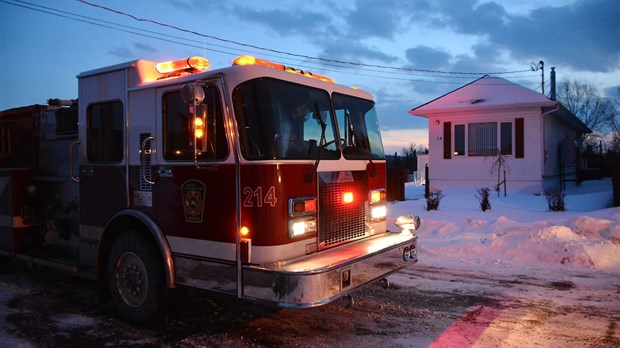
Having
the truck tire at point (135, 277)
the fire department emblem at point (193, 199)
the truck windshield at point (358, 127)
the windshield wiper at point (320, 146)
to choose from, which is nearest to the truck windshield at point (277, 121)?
the windshield wiper at point (320, 146)

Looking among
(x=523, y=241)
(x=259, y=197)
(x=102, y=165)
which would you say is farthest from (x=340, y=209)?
(x=523, y=241)

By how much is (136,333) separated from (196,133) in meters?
2.15

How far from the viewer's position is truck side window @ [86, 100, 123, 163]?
17.1ft

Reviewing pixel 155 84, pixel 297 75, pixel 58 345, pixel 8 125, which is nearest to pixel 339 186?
pixel 297 75

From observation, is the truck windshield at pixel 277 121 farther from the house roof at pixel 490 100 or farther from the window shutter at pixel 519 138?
the window shutter at pixel 519 138

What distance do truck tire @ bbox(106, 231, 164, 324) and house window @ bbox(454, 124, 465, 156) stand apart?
15728mm

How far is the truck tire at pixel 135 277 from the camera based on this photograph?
15.6 ft

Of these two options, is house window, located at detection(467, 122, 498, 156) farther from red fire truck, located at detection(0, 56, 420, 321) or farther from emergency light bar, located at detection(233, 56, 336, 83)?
emergency light bar, located at detection(233, 56, 336, 83)

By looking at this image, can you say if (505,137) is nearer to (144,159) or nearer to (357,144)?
(357,144)

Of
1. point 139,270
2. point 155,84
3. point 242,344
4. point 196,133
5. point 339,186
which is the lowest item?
point 242,344

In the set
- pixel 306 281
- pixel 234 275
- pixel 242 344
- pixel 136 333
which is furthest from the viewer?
pixel 136 333

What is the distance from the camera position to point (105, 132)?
17.6 ft

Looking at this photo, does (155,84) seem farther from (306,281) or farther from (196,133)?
(306,281)

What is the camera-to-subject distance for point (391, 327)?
4.84 metres
